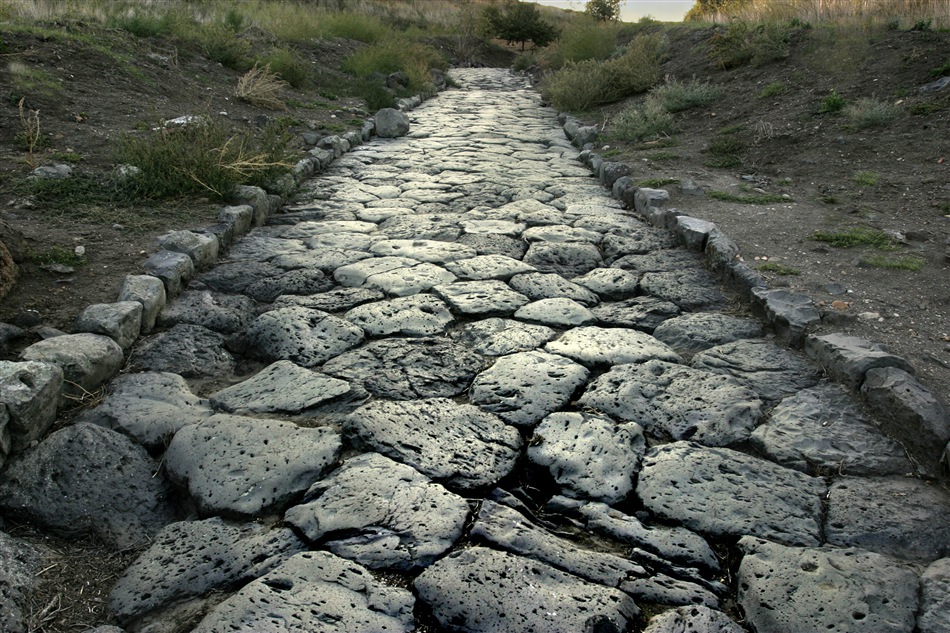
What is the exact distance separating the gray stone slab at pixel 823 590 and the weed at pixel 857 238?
275cm

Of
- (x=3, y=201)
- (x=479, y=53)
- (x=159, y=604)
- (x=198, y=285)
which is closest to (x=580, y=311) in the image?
(x=198, y=285)

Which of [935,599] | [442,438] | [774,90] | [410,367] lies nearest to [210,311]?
[410,367]

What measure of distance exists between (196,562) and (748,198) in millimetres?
4661

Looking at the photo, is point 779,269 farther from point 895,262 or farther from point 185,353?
point 185,353

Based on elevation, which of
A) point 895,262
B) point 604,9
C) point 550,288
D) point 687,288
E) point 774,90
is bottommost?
point 550,288

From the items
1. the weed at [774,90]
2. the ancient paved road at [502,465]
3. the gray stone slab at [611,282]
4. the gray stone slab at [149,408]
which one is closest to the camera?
the ancient paved road at [502,465]

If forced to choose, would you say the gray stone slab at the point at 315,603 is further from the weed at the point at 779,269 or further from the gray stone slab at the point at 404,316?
the weed at the point at 779,269

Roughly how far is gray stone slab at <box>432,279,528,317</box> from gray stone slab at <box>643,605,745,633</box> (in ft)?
6.50

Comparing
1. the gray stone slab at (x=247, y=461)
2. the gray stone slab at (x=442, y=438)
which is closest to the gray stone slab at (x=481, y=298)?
the gray stone slab at (x=442, y=438)

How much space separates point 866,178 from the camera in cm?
536

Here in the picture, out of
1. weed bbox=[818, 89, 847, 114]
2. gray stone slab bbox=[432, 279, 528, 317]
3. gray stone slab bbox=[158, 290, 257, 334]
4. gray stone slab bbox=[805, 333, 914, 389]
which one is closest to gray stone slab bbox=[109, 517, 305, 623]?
gray stone slab bbox=[158, 290, 257, 334]

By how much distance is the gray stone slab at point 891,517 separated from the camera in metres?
1.99

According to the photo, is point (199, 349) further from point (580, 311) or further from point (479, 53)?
point (479, 53)

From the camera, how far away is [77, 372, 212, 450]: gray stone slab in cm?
249
